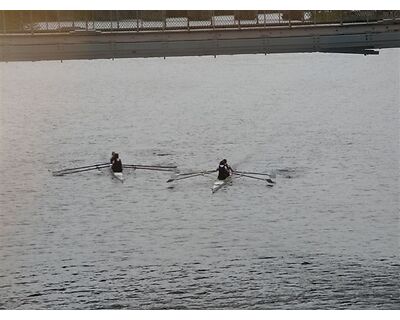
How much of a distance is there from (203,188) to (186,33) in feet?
6.93

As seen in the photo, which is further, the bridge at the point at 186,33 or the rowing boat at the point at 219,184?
the rowing boat at the point at 219,184

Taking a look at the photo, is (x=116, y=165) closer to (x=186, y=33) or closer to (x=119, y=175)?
(x=119, y=175)

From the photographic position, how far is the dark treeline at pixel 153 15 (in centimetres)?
974

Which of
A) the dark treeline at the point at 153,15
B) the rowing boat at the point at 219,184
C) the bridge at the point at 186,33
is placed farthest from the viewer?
the rowing boat at the point at 219,184

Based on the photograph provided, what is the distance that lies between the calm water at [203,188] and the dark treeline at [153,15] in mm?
1849

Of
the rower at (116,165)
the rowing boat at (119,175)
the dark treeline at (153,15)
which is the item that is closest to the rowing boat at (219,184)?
the rowing boat at (119,175)

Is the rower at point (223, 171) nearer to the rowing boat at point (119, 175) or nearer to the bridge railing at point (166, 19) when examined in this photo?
the rowing boat at point (119, 175)

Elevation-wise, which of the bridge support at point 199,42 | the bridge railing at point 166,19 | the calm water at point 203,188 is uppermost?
the bridge railing at point 166,19

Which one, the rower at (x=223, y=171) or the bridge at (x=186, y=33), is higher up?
the bridge at (x=186, y=33)

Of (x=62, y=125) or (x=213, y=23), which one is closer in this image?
(x=213, y=23)

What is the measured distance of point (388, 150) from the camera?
12422 mm

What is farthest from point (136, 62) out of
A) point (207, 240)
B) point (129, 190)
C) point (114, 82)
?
point (207, 240)
